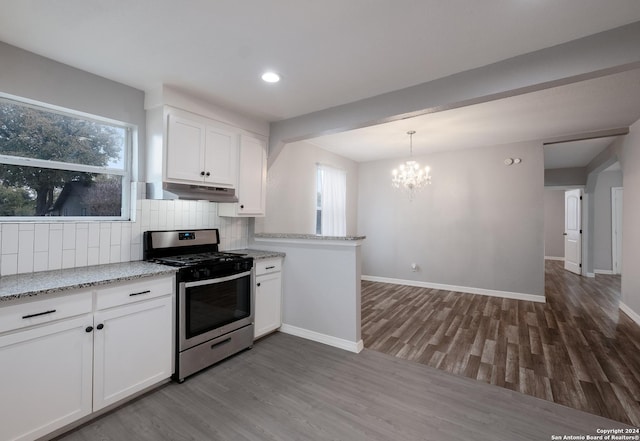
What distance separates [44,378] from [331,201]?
4.46m

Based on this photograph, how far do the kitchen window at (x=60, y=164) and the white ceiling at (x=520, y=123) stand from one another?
9.43 ft

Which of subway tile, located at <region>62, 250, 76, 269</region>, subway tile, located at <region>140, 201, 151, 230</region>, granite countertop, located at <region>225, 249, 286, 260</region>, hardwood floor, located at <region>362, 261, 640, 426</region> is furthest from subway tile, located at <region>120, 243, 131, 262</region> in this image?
hardwood floor, located at <region>362, 261, 640, 426</region>

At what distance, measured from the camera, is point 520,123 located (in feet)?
12.8

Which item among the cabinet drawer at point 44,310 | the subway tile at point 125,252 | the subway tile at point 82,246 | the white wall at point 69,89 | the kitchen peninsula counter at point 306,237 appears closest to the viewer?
the cabinet drawer at point 44,310

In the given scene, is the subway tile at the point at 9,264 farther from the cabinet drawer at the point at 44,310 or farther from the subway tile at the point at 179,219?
the subway tile at the point at 179,219

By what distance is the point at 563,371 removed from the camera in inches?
102

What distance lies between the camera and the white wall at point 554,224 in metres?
9.23

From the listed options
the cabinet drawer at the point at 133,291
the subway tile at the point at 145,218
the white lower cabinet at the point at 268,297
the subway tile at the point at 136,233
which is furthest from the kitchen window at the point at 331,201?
the cabinet drawer at the point at 133,291

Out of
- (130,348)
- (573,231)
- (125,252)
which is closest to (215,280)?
(130,348)

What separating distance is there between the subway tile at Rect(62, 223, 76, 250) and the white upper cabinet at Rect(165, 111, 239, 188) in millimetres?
819

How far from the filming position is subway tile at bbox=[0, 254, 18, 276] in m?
2.03

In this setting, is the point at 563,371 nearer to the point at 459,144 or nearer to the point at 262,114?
the point at 459,144

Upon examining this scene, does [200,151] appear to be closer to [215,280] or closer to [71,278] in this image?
[215,280]

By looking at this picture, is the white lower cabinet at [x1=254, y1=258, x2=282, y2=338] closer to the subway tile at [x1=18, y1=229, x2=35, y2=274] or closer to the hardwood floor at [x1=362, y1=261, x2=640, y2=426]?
the hardwood floor at [x1=362, y1=261, x2=640, y2=426]
